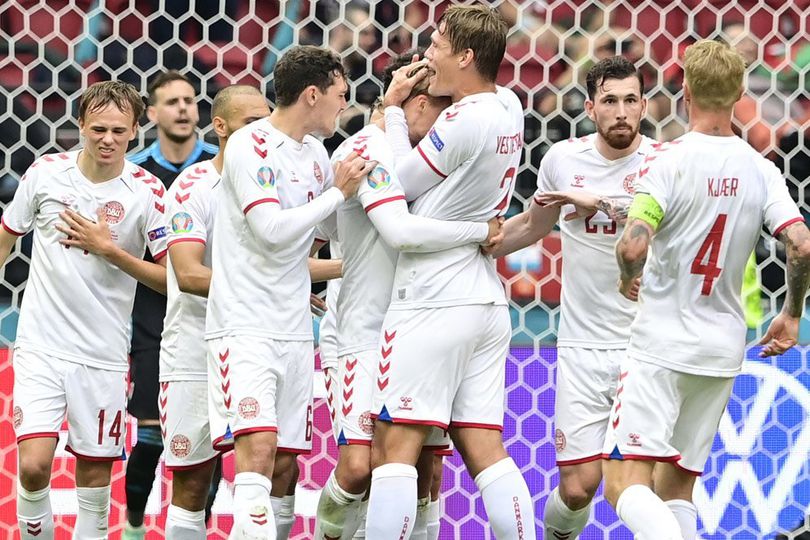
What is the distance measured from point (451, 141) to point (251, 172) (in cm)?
63

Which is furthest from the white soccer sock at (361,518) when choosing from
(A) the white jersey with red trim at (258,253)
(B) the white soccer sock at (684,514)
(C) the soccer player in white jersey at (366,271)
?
(B) the white soccer sock at (684,514)

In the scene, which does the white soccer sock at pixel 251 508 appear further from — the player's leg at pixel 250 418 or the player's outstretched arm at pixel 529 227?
the player's outstretched arm at pixel 529 227

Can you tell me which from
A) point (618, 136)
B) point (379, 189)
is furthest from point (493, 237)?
point (618, 136)

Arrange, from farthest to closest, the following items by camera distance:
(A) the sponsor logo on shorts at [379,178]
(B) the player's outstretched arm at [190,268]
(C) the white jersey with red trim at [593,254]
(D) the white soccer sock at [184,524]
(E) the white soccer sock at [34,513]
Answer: (C) the white jersey with red trim at [593,254] → (E) the white soccer sock at [34,513] → (D) the white soccer sock at [184,524] → (B) the player's outstretched arm at [190,268] → (A) the sponsor logo on shorts at [379,178]

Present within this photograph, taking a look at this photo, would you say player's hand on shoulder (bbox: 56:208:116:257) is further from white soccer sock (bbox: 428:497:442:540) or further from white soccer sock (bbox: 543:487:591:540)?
white soccer sock (bbox: 543:487:591:540)

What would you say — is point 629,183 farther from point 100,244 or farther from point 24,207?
point 24,207

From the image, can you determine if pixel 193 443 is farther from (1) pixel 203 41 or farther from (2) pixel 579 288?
(1) pixel 203 41

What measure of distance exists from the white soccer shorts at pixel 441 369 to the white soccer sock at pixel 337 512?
39cm

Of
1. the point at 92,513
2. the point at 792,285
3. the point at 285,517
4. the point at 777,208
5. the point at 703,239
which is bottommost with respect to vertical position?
the point at 92,513

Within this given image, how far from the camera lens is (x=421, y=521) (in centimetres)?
506

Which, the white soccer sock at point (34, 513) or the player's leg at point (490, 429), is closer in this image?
the player's leg at point (490, 429)

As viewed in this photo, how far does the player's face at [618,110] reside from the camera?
211 inches

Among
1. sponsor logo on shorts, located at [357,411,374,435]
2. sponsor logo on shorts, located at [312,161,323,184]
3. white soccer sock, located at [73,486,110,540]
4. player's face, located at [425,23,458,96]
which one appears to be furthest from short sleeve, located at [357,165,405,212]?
white soccer sock, located at [73,486,110,540]

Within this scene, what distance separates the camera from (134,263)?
5.07 meters
